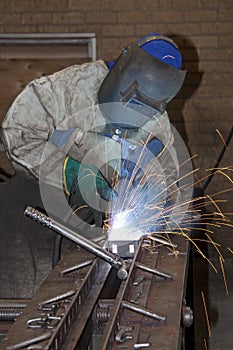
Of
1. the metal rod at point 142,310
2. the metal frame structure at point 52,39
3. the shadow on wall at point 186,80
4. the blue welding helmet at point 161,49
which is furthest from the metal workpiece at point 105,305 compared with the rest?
the metal frame structure at point 52,39

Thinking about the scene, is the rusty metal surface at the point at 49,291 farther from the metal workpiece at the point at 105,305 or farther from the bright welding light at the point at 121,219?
the bright welding light at the point at 121,219

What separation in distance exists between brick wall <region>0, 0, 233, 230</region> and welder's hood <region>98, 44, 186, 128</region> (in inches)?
101

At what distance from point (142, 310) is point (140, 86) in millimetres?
1004

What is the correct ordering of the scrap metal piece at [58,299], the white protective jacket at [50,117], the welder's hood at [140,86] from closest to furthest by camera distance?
1. the scrap metal piece at [58,299]
2. the welder's hood at [140,86]
3. the white protective jacket at [50,117]

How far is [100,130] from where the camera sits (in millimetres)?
2660

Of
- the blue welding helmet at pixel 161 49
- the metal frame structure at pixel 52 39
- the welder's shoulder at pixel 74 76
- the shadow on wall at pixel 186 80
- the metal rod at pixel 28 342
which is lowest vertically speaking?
the shadow on wall at pixel 186 80

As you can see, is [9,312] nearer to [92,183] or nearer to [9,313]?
[9,313]

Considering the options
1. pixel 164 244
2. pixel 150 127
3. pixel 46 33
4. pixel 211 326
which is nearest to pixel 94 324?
pixel 164 244

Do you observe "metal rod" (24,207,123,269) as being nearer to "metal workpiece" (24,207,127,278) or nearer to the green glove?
"metal workpiece" (24,207,127,278)

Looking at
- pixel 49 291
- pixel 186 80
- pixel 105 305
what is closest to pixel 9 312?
pixel 49 291

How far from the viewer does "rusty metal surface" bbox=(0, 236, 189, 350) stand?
1.52m

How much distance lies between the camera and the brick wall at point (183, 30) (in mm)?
4934

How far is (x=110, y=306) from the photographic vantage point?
5.84 ft

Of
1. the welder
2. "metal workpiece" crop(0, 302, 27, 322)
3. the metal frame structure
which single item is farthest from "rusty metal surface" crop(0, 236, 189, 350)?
the metal frame structure
